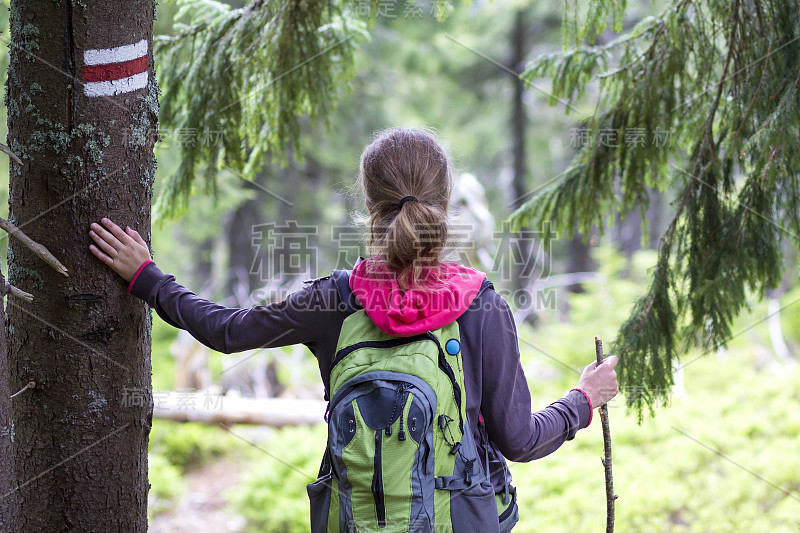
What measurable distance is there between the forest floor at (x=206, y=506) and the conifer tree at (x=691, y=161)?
455 cm

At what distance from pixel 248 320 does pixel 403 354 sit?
18.5 inches

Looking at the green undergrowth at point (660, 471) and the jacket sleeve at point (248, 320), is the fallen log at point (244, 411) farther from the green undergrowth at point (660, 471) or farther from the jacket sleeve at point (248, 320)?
the jacket sleeve at point (248, 320)

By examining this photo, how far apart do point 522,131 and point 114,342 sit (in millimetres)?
12305

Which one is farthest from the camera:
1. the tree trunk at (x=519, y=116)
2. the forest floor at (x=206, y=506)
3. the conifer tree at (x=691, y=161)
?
the tree trunk at (x=519, y=116)

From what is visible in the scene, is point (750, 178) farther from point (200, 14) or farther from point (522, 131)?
point (522, 131)

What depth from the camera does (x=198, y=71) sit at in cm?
296

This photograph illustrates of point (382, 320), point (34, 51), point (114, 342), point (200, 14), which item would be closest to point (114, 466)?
point (114, 342)

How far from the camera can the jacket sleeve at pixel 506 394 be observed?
5.46ft

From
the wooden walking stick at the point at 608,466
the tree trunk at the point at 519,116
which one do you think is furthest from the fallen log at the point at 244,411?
the tree trunk at the point at 519,116

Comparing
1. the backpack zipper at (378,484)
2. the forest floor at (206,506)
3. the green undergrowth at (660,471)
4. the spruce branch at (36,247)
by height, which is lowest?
the forest floor at (206,506)

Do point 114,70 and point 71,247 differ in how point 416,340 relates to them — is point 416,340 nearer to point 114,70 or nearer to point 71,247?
point 71,247

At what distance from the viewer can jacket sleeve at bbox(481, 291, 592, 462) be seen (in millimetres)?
1663

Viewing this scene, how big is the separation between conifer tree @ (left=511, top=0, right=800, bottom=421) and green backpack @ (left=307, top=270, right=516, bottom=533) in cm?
135

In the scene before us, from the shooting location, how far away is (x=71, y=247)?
171cm
